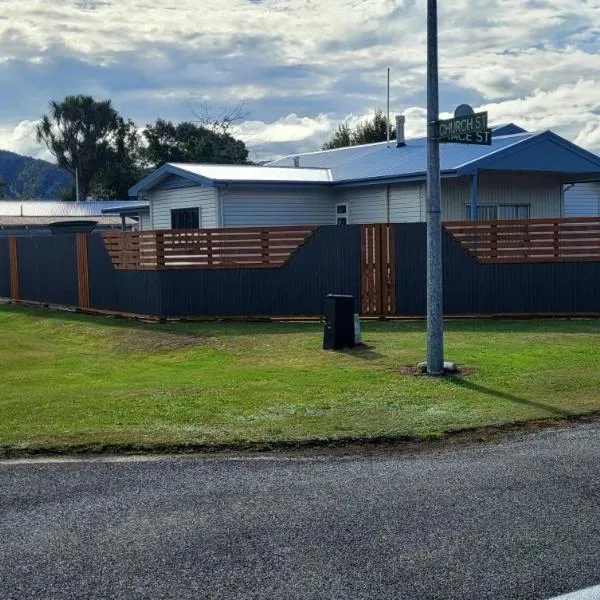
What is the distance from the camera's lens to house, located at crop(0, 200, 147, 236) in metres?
46.5

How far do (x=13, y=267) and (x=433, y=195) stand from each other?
17.5m

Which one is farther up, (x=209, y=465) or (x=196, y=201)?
(x=196, y=201)

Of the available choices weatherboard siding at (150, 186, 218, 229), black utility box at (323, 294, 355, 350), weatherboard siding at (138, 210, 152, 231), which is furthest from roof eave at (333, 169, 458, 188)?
weatherboard siding at (138, 210, 152, 231)

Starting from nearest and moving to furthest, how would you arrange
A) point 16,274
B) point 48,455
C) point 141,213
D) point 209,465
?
point 209,465 < point 48,455 < point 16,274 < point 141,213

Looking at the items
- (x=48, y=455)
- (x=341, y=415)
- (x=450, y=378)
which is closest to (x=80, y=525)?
(x=48, y=455)

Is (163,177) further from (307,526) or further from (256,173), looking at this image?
(307,526)

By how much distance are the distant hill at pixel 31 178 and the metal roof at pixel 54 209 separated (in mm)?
29820

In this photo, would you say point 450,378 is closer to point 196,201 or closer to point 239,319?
point 239,319

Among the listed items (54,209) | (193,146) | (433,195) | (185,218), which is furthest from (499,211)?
(54,209)

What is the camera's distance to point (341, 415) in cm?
876

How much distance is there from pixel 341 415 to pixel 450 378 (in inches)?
92.9

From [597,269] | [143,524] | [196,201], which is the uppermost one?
[196,201]

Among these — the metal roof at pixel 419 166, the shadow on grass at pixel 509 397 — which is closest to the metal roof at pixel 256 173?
the metal roof at pixel 419 166

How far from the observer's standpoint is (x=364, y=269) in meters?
17.3
